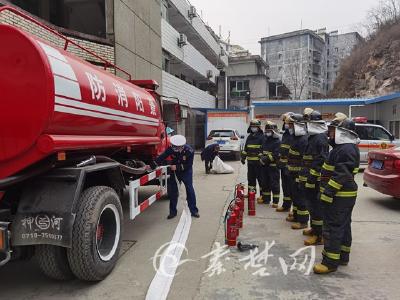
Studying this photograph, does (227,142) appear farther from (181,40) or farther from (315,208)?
(315,208)

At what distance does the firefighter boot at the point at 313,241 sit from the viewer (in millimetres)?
5281

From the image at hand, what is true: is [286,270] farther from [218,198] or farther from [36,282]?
[218,198]

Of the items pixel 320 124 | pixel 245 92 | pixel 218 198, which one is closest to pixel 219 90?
pixel 245 92

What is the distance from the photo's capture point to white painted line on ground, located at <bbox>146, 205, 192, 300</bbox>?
150 inches

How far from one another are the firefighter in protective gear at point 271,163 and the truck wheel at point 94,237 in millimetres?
4108

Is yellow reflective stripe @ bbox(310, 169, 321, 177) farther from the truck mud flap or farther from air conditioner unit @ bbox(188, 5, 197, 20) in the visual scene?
air conditioner unit @ bbox(188, 5, 197, 20)

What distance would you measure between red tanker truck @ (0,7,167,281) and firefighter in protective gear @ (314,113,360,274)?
2483mm

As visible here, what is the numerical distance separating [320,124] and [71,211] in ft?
12.1

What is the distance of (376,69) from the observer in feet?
108

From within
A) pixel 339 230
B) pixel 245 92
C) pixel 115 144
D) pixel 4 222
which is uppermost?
pixel 245 92

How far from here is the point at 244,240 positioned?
5.56 meters

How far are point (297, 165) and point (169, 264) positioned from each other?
9.29 ft

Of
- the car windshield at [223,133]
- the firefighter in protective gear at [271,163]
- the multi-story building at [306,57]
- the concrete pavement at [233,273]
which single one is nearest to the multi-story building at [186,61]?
the car windshield at [223,133]

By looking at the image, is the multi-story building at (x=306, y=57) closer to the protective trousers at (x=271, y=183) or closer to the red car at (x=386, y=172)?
the red car at (x=386, y=172)
